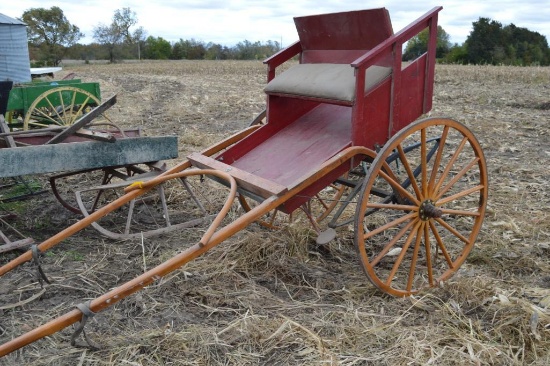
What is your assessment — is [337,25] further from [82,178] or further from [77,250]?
[82,178]

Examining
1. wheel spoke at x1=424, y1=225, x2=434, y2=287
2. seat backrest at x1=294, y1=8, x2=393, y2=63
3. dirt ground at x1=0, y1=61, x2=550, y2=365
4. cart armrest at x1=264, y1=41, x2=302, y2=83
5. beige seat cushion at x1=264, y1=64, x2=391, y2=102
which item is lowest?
dirt ground at x1=0, y1=61, x2=550, y2=365

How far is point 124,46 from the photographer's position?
59.1 m

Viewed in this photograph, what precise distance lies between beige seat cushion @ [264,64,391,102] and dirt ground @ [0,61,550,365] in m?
1.13

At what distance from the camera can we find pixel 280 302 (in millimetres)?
3260

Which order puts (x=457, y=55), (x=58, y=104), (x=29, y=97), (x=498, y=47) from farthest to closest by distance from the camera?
(x=457, y=55)
(x=498, y=47)
(x=58, y=104)
(x=29, y=97)

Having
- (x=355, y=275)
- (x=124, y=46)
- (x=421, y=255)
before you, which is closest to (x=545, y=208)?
(x=421, y=255)

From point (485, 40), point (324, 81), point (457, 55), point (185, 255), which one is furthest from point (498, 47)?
point (185, 255)

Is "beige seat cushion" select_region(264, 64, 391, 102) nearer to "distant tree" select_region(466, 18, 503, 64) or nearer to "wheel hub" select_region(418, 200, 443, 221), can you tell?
"wheel hub" select_region(418, 200, 443, 221)

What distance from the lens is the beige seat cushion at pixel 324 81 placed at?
3198 mm

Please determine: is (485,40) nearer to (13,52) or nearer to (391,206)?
(13,52)

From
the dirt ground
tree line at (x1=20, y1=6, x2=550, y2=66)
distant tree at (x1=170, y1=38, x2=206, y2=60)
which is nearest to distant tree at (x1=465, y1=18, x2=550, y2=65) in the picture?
tree line at (x1=20, y1=6, x2=550, y2=66)

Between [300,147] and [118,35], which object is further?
[118,35]

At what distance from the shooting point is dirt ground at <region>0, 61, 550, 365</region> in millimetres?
2707

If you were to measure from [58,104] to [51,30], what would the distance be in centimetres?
4505
